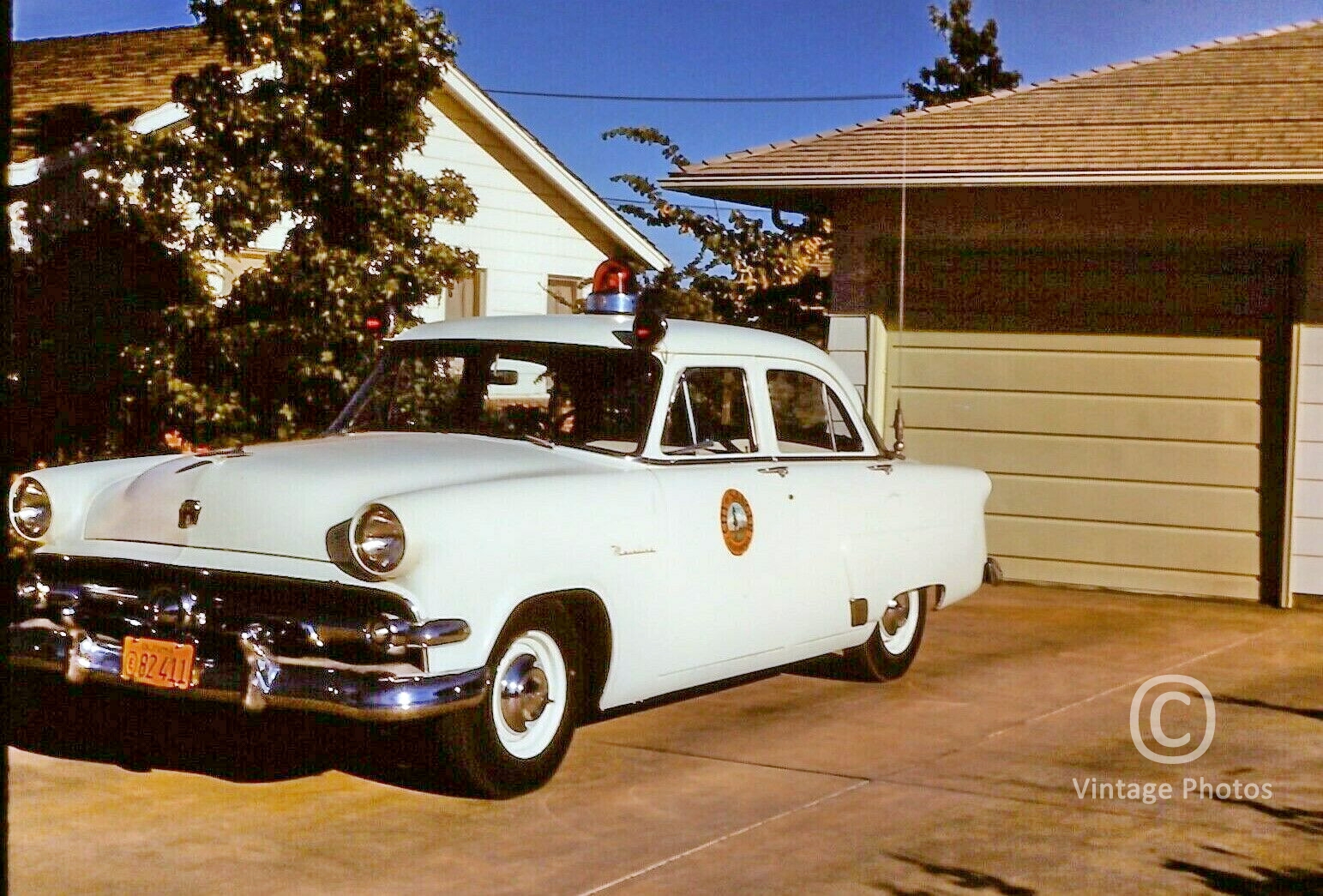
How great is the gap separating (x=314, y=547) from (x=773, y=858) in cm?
181

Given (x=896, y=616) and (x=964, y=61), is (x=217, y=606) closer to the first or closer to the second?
(x=896, y=616)

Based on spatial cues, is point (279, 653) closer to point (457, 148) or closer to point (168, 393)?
point (168, 393)

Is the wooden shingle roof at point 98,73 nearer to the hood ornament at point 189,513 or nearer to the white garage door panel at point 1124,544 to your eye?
the white garage door panel at point 1124,544

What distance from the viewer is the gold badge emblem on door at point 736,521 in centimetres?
718

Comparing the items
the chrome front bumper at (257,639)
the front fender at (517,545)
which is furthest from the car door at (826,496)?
the chrome front bumper at (257,639)

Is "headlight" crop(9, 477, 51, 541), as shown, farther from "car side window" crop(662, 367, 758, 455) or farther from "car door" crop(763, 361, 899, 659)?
"car door" crop(763, 361, 899, 659)

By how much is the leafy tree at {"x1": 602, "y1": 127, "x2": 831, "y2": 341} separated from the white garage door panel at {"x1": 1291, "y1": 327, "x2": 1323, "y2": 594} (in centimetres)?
417

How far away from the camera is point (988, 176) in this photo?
1220cm

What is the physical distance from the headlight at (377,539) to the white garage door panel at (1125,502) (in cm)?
783

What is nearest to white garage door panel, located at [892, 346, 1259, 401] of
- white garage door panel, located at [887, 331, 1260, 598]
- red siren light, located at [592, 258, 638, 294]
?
white garage door panel, located at [887, 331, 1260, 598]

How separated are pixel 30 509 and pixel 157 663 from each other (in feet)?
3.36

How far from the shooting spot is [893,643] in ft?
29.5

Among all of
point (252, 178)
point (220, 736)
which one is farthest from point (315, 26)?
point (220, 736)

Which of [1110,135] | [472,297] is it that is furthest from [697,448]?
[472,297]
